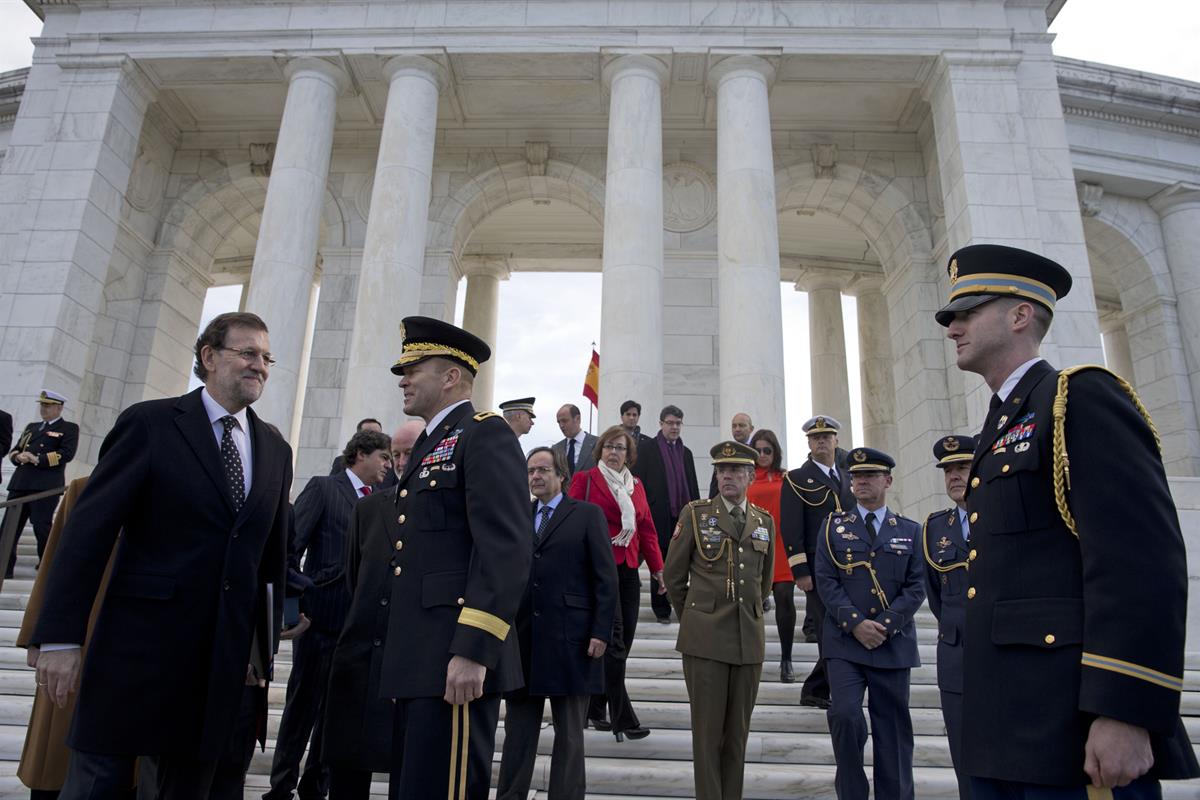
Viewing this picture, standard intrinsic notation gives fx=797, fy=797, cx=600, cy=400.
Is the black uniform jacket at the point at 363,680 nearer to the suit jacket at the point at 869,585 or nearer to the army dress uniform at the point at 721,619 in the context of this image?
the army dress uniform at the point at 721,619

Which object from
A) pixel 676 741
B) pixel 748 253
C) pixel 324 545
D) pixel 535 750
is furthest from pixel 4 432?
pixel 748 253

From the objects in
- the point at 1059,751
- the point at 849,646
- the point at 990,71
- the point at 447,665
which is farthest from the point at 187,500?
the point at 990,71

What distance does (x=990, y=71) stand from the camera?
53.6 ft

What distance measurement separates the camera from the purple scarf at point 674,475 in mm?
10461

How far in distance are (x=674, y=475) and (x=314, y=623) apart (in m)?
5.55

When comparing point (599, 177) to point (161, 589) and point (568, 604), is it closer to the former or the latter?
point (568, 604)

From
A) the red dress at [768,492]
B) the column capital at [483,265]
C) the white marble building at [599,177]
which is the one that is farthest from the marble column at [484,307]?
the red dress at [768,492]

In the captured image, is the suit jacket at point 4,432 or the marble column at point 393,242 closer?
the suit jacket at point 4,432

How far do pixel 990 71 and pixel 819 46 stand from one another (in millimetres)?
3494

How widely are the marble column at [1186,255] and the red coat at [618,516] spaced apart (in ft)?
63.9

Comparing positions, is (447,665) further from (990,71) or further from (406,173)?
(990,71)

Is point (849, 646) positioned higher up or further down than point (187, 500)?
further down

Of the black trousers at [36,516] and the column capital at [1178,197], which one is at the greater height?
the column capital at [1178,197]

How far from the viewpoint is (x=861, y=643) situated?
6.09 m
